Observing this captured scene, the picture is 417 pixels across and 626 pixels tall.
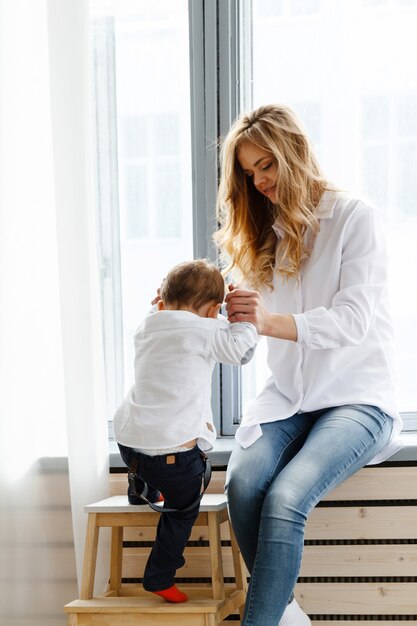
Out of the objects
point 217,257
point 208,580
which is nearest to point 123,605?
point 208,580

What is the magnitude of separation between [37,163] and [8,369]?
0.50 meters

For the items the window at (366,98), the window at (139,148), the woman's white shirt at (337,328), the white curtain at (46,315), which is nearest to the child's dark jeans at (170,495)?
the woman's white shirt at (337,328)

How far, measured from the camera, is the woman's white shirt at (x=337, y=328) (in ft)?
5.51

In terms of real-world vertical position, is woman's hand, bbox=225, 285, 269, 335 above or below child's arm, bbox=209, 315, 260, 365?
above

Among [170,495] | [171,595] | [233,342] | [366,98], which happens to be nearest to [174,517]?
[170,495]

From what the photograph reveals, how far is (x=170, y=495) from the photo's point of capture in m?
1.64

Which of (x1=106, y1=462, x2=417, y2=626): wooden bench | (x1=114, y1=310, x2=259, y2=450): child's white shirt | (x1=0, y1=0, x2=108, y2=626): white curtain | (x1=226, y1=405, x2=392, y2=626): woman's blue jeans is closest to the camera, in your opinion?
(x1=226, y1=405, x2=392, y2=626): woman's blue jeans

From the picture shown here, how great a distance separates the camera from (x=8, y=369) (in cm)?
175

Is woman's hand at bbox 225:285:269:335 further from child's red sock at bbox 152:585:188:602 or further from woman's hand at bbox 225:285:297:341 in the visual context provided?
child's red sock at bbox 152:585:188:602

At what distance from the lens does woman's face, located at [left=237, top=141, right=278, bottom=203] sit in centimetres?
180

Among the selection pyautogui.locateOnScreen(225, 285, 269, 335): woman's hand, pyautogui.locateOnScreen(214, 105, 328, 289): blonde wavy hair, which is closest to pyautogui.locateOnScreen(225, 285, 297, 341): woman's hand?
pyautogui.locateOnScreen(225, 285, 269, 335): woman's hand

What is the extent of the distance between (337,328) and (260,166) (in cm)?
44

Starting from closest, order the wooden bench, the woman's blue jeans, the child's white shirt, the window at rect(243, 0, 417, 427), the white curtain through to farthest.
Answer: the woman's blue jeans → the child's white shirt → the white curtain → the wooden bench → the window at rect(243, 0, 417, 427)

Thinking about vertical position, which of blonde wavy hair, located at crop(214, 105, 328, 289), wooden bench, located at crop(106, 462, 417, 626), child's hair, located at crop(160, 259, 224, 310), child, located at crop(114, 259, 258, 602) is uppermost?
blonde wavy hair, located at crop(214, 105, 328, 289)
